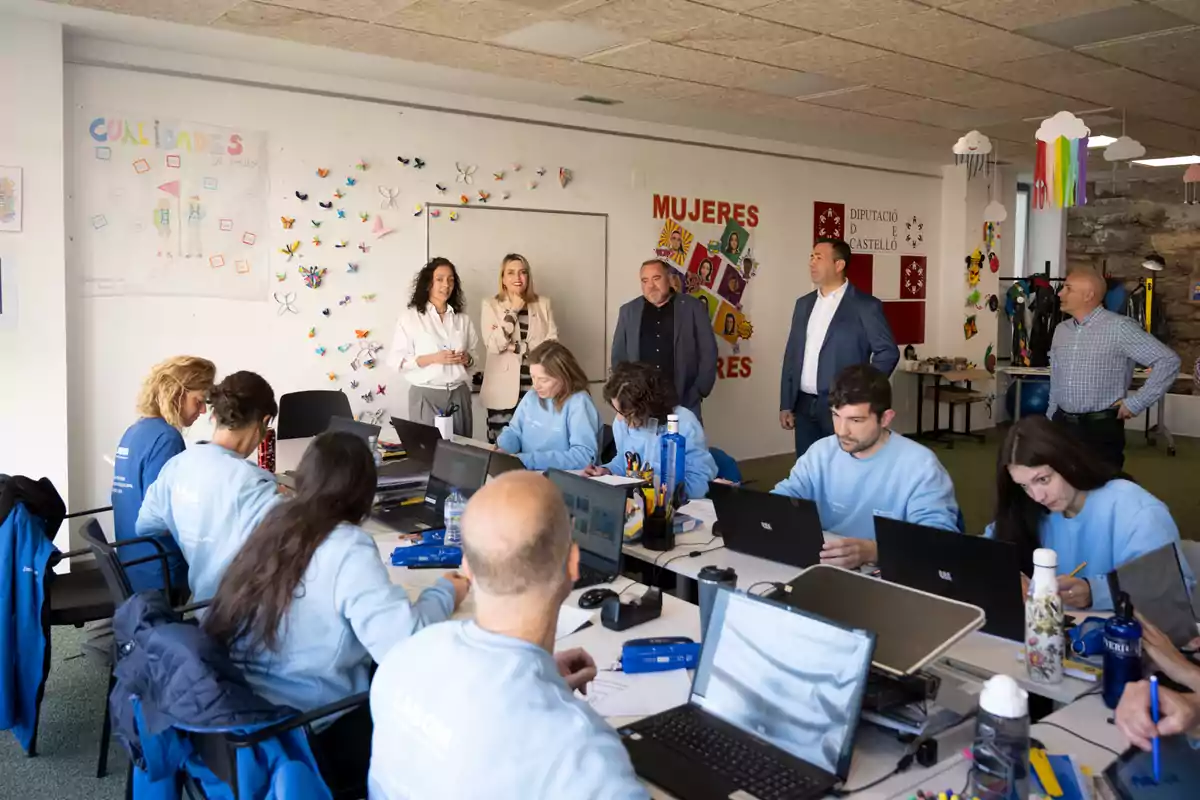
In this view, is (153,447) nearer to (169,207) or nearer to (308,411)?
(308,411)

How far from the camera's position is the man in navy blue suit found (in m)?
5.10

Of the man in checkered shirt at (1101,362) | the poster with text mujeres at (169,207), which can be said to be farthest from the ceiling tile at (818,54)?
the poster with text mujeres at (169,207)

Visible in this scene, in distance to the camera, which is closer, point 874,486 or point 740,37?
point 874,486

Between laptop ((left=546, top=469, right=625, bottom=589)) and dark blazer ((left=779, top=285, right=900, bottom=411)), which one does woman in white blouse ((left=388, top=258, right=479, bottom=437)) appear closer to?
dark blazer ((left=779, top=285, right=900, bottom=411))

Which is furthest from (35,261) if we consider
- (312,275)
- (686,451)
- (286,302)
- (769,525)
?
(769,525)

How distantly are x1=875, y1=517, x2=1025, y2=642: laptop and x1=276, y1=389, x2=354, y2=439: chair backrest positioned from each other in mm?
3673

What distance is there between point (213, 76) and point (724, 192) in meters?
3.95

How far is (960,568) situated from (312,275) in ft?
14.5

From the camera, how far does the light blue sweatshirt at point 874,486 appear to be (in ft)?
9.96

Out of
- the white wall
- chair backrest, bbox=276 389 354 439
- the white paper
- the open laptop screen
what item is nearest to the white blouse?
chair backrest, bbox=276 389 354 439

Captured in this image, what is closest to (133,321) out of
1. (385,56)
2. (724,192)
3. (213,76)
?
(213,76)

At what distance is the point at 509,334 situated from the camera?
6.24m

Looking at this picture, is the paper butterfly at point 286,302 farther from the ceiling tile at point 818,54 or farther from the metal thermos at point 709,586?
the metal thermos at point 709,586

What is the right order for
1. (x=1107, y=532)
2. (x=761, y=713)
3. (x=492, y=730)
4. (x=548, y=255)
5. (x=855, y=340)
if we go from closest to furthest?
1. (x=492, y=730)
2. (x=761, y=713)
3. (x=1107, y=532)
4. (x=855, y=340)
5. (x=548, y=255)
